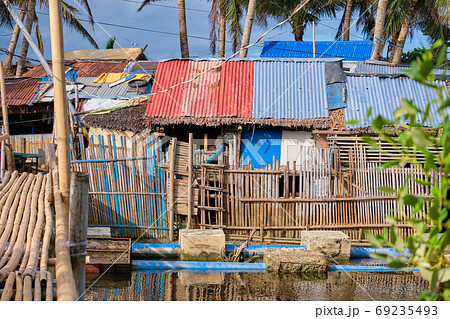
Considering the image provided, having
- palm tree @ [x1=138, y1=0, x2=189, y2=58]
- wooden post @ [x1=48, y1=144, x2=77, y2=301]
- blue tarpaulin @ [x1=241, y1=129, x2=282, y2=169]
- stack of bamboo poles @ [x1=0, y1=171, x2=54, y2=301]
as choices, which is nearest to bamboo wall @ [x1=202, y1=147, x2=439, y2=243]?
blue tarpaulin @ [x1=241, y1=129, x2=282, y2=169]

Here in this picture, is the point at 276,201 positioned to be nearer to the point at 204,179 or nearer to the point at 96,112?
the point at 204,179

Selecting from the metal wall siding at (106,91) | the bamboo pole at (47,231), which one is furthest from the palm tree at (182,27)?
the bamboo pole at (47,231)

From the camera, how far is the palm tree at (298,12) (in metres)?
23.4

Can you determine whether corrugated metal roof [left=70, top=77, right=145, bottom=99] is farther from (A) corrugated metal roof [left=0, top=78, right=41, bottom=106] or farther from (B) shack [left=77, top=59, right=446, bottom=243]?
(B) shack [left=77, top=59, right=446, bottom=243]

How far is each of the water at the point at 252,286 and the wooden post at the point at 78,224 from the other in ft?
12.0

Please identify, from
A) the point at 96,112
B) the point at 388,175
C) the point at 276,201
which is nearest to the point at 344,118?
the point at 388,175

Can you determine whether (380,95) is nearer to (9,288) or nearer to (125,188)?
(125,188)

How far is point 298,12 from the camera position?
24703 millimetres

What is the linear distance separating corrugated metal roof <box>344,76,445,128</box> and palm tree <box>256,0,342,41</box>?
11493 millimetres

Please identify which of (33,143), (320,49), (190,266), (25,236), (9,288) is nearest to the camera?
(9,288)

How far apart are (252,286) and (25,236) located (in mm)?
4542

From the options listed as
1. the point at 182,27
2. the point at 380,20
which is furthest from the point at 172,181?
the point at 380,20

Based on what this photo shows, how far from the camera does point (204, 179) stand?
34.0ft
